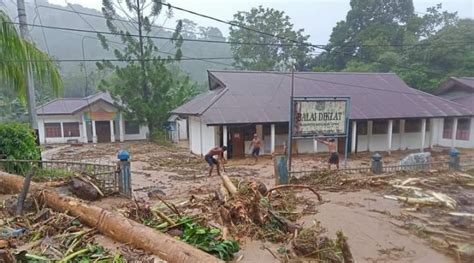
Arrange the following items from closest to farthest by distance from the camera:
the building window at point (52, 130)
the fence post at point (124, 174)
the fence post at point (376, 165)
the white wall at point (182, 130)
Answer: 1. the fence post at point (124, 174)
2. the fence post at point (376, 165)
3. the building window at point (52, 130)
4. the white wall at point (182, 130)

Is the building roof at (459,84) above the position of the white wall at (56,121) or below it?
above

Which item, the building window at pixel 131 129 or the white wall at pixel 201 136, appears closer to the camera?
the white wall at pixel 201 136

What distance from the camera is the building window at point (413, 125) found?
21.7 meters

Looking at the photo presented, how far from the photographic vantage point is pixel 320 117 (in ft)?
40.5

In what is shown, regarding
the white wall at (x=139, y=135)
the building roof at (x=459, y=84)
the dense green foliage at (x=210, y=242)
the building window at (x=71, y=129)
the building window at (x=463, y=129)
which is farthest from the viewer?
the white wall at (x=139, y=135)

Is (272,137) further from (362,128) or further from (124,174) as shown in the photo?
(124,174)

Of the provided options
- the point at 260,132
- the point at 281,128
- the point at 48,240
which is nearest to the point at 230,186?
the point at 48,240

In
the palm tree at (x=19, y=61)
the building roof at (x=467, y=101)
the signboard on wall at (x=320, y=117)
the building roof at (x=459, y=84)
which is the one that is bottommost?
the signboard on wall at (x=320, y=117)

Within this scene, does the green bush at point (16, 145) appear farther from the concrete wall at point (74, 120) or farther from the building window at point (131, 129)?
the building window at point (131, 129)

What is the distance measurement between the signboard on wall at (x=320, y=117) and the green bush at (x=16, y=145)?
879 centimetres

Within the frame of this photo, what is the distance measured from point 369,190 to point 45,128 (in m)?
27.4

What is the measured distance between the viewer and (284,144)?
19.7m

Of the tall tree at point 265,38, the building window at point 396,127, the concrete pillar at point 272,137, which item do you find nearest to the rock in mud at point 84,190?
the concrete pillar at point 272,137

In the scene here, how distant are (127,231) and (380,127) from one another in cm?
1942
